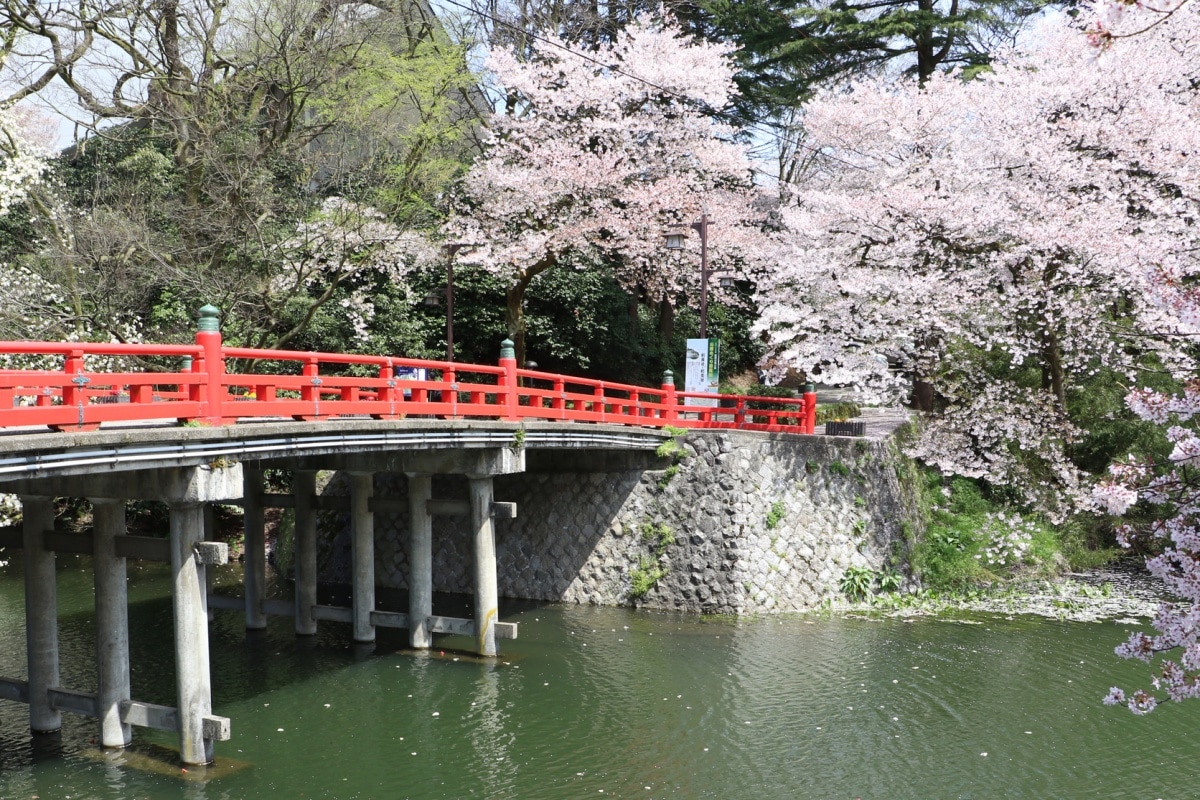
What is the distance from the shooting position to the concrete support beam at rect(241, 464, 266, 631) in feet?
57.6

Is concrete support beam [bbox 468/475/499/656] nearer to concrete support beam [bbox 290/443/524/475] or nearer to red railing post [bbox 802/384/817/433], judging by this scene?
concrete support beam [bbox 290/443/524/475]

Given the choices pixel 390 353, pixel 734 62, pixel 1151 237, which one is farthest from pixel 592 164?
pixel 1151 237

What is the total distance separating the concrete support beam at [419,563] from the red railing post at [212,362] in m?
5.71

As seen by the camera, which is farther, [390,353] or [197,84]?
[390,353]

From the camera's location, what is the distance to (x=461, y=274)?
28688 millimetres

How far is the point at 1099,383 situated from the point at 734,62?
14987mm

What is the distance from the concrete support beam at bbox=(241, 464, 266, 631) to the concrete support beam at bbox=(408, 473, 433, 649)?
108 inches

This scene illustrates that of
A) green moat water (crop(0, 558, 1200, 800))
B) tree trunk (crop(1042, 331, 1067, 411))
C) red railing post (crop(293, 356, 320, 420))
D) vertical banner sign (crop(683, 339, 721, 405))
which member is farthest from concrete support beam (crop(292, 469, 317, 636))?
tree trunk (crop(1042, 331, 1067, 411))

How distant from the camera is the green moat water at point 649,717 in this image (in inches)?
457

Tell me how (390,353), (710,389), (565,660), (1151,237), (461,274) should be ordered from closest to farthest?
(565,660) < (1151,237) < (710,389) < (390,353) < (461,274)

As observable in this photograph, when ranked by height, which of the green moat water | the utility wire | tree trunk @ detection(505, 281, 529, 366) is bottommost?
the green moat water

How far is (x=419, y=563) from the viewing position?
54.7ft

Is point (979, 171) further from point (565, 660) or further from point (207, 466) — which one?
point (207, 466)

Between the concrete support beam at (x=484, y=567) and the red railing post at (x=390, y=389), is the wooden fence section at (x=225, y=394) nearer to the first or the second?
the red railing post at (x=390, y=389)
